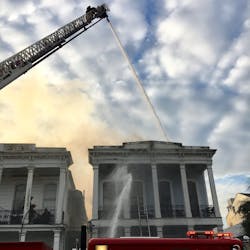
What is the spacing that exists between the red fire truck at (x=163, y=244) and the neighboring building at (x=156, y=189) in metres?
17.9

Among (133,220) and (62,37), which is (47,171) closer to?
(133,220)

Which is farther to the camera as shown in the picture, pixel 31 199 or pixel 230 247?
pixel 31 199

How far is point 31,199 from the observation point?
2739 centimetres

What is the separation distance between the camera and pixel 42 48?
17.3 metres

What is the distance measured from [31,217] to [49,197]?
247cm

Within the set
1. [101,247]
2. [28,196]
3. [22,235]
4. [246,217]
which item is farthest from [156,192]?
[101,247]

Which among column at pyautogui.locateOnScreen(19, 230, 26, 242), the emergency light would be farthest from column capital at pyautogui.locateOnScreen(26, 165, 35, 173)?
the emergency light

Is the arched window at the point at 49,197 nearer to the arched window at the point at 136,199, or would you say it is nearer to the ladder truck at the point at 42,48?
the arched window at the point at 136,199

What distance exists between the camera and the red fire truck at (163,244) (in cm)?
669

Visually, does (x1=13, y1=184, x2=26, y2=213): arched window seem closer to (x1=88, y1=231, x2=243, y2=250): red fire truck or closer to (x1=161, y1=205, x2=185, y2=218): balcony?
(x1=161, y1=205, x2=185, y2=218): balcony

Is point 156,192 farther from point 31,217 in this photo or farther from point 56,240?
point 31,217

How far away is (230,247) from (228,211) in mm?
49912

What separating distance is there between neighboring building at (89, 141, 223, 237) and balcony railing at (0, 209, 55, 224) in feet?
13.8

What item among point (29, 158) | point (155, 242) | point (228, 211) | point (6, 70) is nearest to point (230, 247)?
point (155, 242)
